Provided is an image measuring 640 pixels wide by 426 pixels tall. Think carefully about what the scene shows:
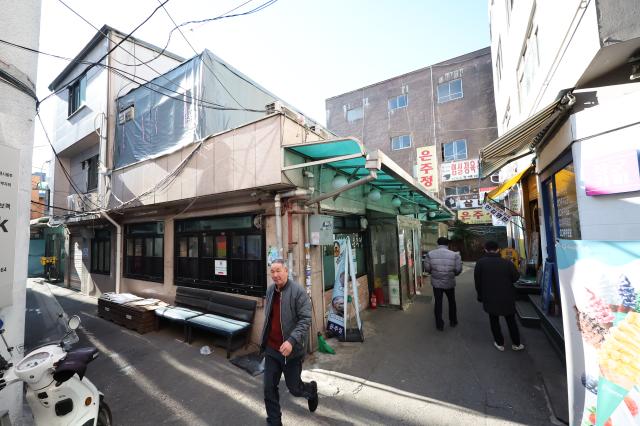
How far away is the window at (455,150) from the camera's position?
21.3 m

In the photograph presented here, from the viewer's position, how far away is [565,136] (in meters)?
4.66

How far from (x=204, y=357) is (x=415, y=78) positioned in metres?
25.9

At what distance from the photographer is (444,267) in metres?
6.39

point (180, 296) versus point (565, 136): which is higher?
point (565, 136)

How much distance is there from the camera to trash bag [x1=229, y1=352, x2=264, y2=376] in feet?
15.6

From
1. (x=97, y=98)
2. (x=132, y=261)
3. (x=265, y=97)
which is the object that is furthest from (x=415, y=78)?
(x=132, y=261)

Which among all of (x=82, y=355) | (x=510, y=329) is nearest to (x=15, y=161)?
(x=82, y=355)

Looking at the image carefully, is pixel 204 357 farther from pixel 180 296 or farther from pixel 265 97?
pixel 265 97

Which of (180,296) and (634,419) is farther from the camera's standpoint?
(180,296)

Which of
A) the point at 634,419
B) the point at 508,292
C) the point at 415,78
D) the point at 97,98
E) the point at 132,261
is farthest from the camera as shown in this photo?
the point at 415,78

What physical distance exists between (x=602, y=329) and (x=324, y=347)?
421cm

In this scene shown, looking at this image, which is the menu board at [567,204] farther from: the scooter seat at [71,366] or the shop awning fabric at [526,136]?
the scooter seat at [71,366]

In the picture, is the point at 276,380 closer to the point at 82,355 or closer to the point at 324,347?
the point at 82,355

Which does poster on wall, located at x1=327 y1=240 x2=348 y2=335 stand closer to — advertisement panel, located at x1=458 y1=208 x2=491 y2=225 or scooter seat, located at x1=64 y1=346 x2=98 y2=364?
scooter seat, located at x1=64 y1=346 x2=98 y2=364
